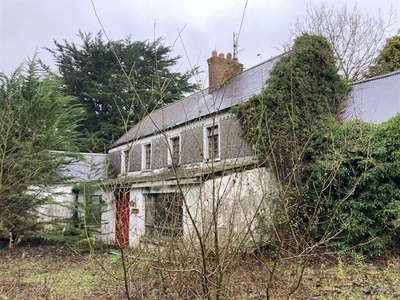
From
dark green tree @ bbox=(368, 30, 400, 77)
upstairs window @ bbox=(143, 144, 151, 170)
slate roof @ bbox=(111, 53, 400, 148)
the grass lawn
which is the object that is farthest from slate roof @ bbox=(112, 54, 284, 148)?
dark green tree @ bbox=(368, 30, 400, 77)

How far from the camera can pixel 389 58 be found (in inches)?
914

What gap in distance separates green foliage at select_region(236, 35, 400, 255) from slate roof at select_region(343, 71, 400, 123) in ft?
2.36

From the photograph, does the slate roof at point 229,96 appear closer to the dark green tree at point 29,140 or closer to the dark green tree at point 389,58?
the dark green tree at point 29,140

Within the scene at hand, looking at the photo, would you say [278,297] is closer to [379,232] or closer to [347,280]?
[347,280]

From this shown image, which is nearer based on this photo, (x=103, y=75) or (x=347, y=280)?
(x=347, y=280)

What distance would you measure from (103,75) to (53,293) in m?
28.1

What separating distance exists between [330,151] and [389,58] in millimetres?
16384

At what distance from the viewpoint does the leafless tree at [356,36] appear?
25047mm

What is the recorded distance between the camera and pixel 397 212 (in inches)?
381

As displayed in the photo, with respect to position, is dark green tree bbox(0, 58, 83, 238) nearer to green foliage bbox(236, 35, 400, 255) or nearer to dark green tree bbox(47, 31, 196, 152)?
green foliage bbox(236, 35, 400, 255)

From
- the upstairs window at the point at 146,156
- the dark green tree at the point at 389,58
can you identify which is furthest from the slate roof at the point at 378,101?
the upstairs window at the point at 146,156

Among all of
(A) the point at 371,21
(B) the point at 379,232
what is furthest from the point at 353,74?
(B) the point at 379,232

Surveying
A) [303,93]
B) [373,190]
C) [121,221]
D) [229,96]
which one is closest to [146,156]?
[229,96]

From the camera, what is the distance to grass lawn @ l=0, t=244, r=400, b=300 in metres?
4.88
